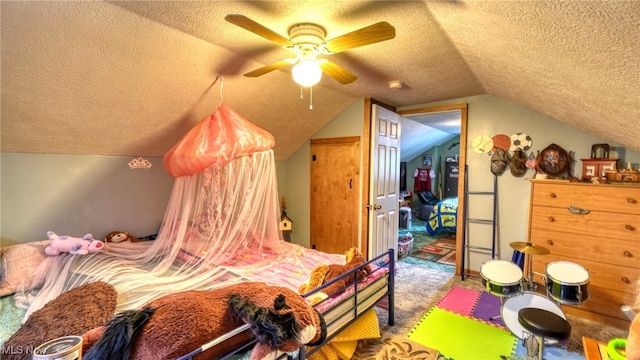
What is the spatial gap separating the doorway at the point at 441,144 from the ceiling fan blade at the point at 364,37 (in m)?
2.71

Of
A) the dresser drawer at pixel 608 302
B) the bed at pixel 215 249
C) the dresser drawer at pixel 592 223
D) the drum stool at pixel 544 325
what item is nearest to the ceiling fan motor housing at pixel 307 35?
the bed at pixel 215 249

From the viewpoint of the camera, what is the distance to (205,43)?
2.14m

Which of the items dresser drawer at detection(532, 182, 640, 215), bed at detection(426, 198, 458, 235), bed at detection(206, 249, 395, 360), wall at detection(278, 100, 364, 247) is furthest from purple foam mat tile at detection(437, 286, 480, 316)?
bed at detection(426, 198, 458, 235)

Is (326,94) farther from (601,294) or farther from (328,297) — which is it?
(601,294)

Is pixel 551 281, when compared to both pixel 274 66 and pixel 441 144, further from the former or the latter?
pixel 441 144

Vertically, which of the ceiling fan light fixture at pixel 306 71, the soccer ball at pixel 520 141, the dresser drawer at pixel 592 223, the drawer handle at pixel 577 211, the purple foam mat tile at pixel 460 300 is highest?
the ceiling fan light fixture at pixel 306 71

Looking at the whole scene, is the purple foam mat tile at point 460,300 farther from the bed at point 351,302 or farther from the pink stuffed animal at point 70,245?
the pink stuffed animal at point 70,245

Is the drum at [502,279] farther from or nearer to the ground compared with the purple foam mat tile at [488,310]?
farther from the ground

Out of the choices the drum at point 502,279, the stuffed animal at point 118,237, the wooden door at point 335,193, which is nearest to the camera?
the drum at point 502,279

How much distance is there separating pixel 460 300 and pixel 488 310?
29 cm

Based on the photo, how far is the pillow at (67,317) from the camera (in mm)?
1580

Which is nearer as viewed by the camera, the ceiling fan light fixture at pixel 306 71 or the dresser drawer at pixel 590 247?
the ceiling fan light fixture at pixel 306 71

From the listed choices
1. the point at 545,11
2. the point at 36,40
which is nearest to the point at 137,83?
the point at 36,40

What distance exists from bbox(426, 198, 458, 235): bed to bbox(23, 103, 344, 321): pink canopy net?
12.1ft
